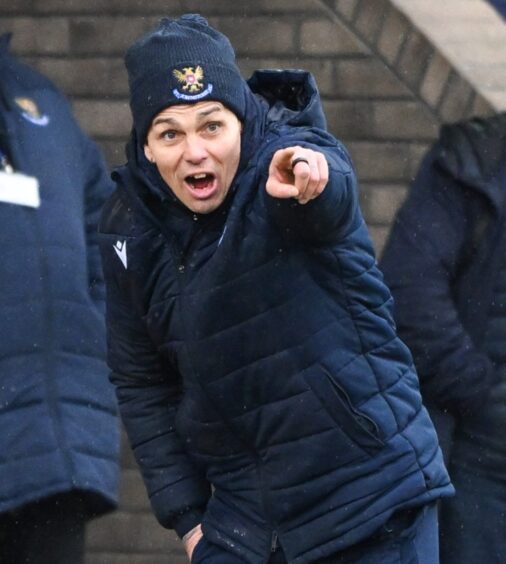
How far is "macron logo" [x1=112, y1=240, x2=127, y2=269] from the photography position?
177 inches

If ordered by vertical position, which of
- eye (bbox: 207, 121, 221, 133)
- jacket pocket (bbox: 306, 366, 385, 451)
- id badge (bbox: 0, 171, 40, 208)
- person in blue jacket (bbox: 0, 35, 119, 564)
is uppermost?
eye (bbox: 207, 121, 221, 133)

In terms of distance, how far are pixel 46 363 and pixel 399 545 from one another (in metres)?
1.43

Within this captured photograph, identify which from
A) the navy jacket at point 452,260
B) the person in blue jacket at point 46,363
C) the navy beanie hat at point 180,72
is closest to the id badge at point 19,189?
the person in blue jacket at point 46,363

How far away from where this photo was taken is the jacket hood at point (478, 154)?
18.7 feet

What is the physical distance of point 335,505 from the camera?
434 cm

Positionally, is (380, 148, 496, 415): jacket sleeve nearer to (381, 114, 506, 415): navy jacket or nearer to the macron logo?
(381, 114, 506, 415): navy jacket

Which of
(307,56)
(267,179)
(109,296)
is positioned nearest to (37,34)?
(307,56)

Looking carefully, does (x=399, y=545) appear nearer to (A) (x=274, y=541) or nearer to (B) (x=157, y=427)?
(A) (x=274, y=541)

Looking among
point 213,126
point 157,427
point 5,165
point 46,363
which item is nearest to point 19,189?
point 5,165

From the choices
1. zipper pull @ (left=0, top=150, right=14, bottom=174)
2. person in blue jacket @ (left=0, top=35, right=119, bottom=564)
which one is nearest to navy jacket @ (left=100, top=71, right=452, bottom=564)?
person in blue jacket @ (left=0, top=35, right=119, bottom=564)

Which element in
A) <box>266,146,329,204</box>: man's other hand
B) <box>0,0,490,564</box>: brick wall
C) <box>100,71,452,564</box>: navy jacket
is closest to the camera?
<box>266,146,329,204</box>: man's other hand

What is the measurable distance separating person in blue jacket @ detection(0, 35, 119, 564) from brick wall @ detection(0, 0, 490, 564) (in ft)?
6.32

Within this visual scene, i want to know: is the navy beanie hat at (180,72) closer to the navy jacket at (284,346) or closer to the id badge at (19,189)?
the navy jacket at (284,346)

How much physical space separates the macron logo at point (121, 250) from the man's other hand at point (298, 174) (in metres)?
0.53
